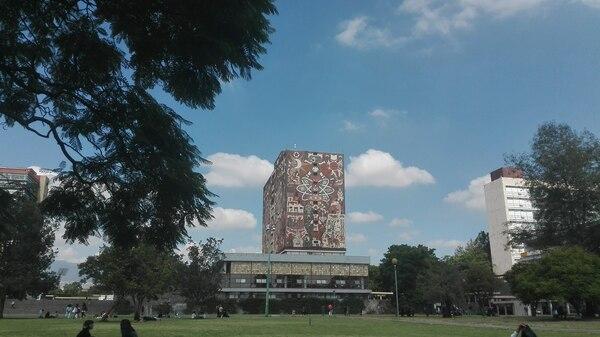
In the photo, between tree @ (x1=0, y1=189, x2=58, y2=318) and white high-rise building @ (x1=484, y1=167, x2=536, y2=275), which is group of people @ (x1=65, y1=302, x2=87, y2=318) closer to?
tree @ (x1=0, y1=189, x2=58, y2=318)

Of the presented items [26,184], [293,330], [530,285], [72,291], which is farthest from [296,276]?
[26,184]

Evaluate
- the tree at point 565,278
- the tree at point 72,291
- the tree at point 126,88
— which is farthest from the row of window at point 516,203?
the tree at point 126,88

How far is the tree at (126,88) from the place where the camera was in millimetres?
5355

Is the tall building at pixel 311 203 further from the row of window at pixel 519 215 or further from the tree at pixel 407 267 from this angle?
the row of window at pixel 519 215

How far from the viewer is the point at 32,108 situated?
6988 millimetres

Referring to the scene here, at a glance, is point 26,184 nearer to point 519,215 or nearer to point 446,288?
point 446,288

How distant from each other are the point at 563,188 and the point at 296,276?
45.9 meters

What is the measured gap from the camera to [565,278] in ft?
127

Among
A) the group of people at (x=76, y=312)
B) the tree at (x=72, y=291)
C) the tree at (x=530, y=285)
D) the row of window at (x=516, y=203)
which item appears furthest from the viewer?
the row of window at (x=516, y=203)

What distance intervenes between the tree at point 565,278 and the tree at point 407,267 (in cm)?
3510

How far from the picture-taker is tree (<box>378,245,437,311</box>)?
255 feet

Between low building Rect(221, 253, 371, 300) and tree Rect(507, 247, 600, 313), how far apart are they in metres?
42.3

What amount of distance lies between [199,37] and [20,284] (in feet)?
154

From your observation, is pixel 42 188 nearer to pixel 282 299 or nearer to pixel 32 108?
pixel 32 108
